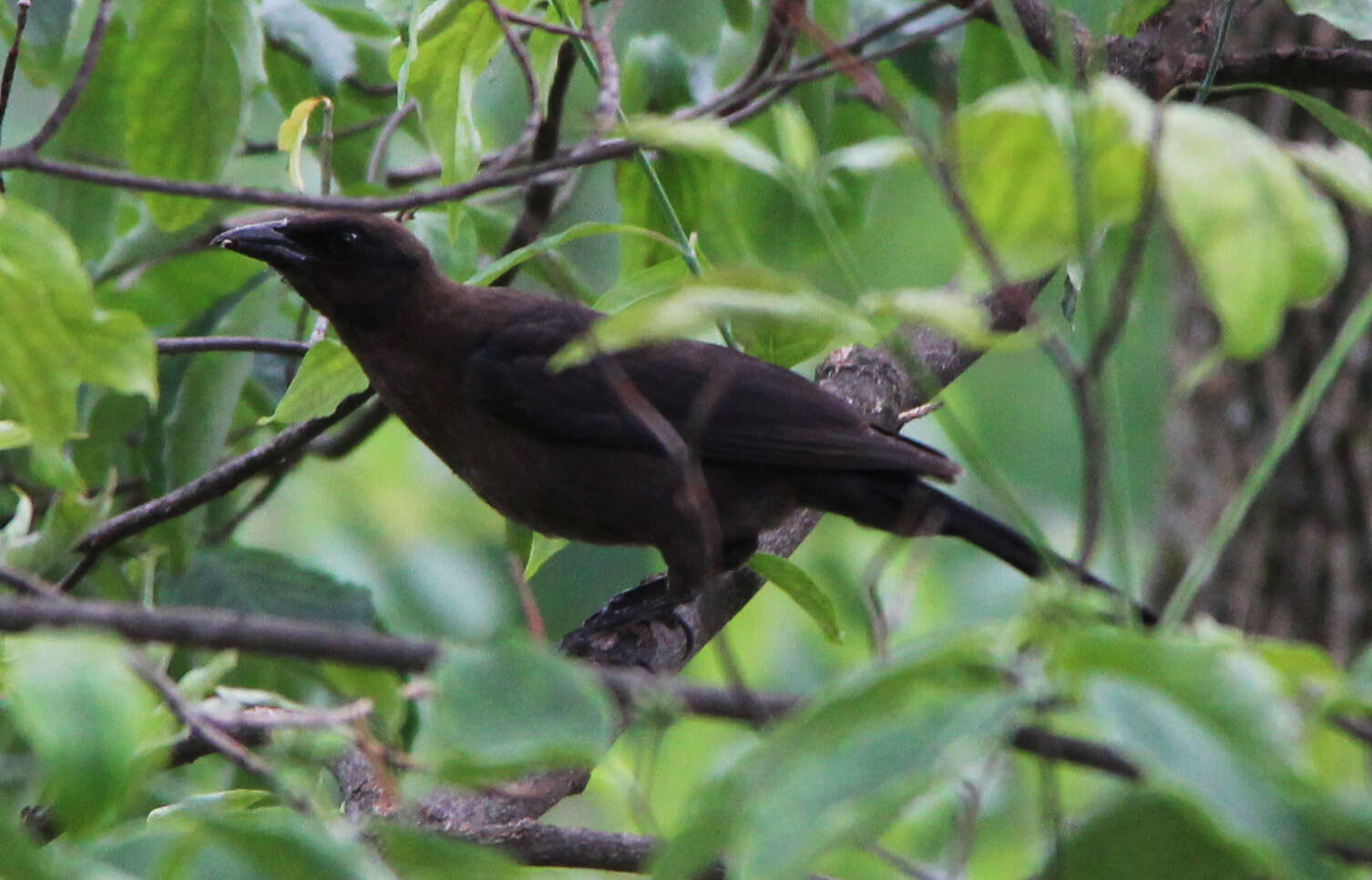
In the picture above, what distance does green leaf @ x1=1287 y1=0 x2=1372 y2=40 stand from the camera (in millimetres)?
2486

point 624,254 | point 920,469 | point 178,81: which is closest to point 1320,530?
point 920,469

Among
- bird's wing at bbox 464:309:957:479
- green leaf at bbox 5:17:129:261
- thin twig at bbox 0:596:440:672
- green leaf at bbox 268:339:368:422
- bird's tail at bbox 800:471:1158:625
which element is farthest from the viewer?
bird's wing at bbox 464:309:957:479

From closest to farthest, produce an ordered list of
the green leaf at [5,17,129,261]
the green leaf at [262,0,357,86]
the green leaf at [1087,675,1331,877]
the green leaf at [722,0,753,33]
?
the green leaf at [1087,675,1331,877]
the green leaf at [262,0,357,86]
the green leaf at [5,17,129,261]
the green leaf at [722,0,753,33]

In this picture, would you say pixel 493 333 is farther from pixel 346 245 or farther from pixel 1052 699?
pixel 1052 699

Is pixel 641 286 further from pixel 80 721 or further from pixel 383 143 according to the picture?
pixel 80 721

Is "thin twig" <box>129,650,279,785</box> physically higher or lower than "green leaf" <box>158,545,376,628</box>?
higher

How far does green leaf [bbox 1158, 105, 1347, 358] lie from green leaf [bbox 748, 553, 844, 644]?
1.74 meters

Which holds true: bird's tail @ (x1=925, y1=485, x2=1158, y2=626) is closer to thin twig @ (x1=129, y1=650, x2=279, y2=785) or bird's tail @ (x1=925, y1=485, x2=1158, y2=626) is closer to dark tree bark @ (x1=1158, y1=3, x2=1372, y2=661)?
thin twig @ (x1=129, y1=650, x2=279, y2=785)

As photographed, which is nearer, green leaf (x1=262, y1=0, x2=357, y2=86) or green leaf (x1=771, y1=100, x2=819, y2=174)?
green leaf (x1=771, y1=100, x2=819, y2=174)

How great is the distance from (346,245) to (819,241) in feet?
Result: 3.75

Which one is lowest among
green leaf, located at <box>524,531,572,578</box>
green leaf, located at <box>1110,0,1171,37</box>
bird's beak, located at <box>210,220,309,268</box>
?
green leaf, located at <box>524,531,572,578</box>

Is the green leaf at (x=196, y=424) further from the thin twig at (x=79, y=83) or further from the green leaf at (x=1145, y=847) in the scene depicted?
the green leaf at (x=1145, y=847)

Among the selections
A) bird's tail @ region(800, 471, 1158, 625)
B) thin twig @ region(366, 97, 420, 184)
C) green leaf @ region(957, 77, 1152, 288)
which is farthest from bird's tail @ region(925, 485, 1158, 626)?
green leaf @ region(957, 77, 1152, 288)

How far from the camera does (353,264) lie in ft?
11.8
